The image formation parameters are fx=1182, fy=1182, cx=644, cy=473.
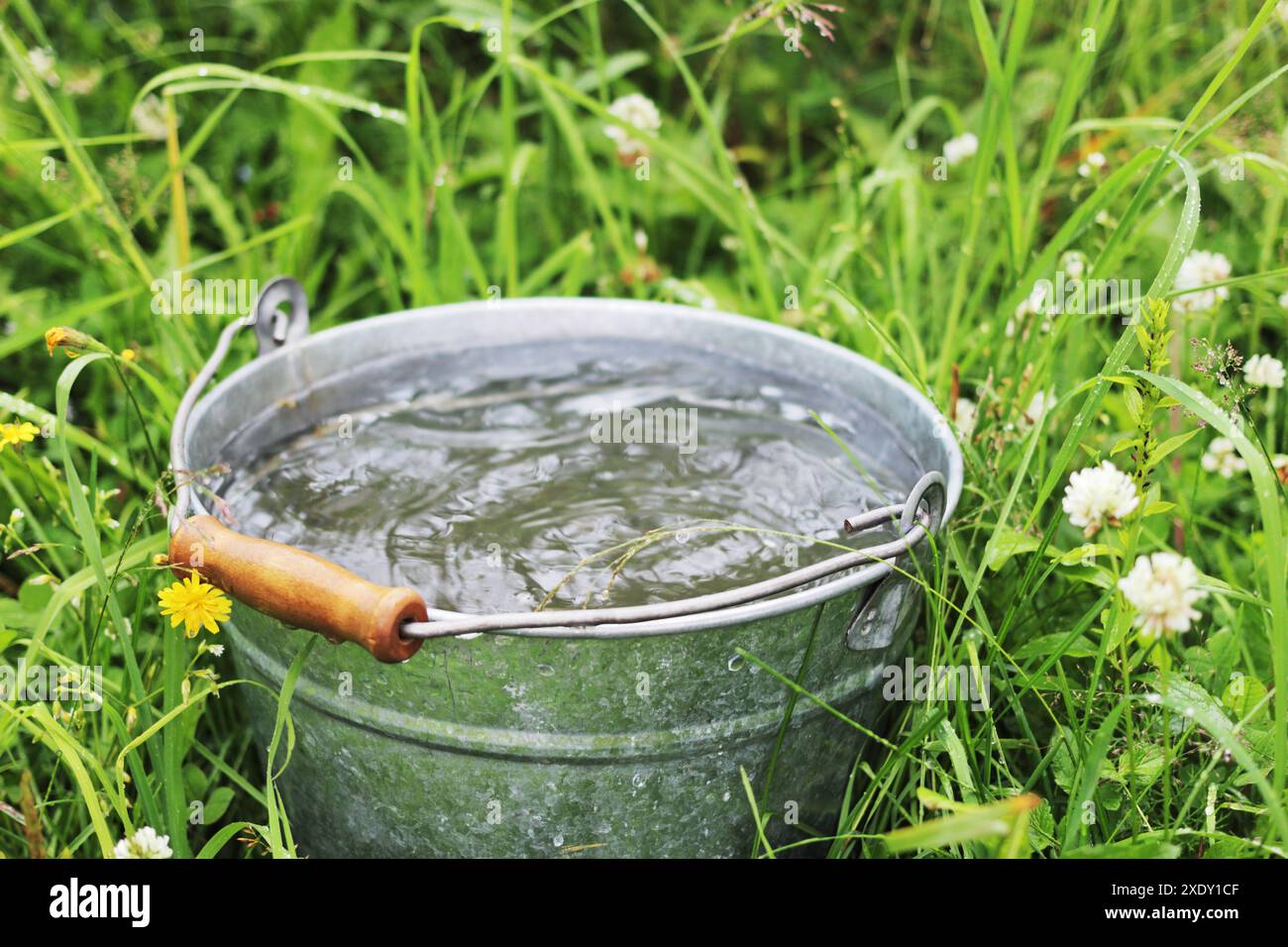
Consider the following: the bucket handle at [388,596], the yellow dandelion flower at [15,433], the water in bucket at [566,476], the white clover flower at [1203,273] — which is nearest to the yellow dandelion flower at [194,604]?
the bucket handle at [388,596]

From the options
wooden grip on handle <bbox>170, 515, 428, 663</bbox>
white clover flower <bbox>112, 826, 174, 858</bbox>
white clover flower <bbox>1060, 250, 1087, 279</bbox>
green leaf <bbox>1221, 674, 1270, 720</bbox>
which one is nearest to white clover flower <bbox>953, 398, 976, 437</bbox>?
white clover flower <bbox>1060, 250, 1087, 279</bbox>

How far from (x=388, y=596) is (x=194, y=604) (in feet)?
1.12

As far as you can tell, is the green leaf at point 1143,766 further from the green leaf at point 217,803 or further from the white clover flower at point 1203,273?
the green leaf at point 217,803

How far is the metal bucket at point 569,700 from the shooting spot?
130 centimetres

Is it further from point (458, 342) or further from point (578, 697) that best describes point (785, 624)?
point (458, 342)

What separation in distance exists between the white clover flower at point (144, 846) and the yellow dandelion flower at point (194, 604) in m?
0.24

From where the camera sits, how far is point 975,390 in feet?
7.42

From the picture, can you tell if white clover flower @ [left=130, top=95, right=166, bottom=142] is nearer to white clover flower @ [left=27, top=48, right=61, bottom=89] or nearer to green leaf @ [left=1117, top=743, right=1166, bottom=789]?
white clover flower @ [left=27, top=48, right=61, bottom=89]

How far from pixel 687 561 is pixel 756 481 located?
0.28m

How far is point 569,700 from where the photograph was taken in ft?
4.44

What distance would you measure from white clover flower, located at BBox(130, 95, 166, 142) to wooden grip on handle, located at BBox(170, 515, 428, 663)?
1.68 m

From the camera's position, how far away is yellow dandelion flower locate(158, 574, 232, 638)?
4.63 feet

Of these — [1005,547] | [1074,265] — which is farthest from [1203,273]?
[1005,547]
